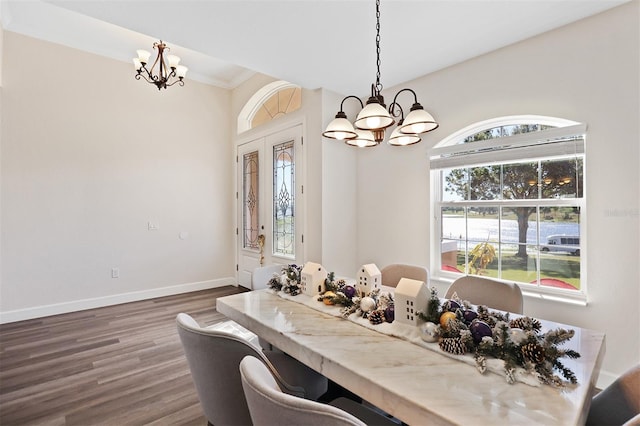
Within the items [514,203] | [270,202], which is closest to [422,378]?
[514,203]

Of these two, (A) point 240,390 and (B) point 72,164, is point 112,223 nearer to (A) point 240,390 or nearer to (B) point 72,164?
(B) point 72,164

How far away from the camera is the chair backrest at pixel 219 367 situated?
3.64 feet

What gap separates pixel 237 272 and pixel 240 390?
4.24m

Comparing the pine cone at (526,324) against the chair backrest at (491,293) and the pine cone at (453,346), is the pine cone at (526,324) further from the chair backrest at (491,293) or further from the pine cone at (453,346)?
the chair backrest at (491,293)

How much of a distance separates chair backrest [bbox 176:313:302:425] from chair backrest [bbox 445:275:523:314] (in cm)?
135

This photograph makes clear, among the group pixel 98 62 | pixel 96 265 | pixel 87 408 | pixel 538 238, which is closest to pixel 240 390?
pixel 87 408

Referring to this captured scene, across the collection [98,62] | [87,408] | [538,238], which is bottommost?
[87,408]

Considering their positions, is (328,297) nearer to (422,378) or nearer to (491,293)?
(422,378)

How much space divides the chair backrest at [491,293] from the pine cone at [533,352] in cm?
84

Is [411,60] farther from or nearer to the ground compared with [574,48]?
farther from the ground

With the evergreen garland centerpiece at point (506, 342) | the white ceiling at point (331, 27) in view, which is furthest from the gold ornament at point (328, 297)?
the white ceiling at point (331, 27)

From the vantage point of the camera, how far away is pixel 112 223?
4.14 meters

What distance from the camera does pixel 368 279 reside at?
176 centimetres

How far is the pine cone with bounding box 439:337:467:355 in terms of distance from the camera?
1.16m
